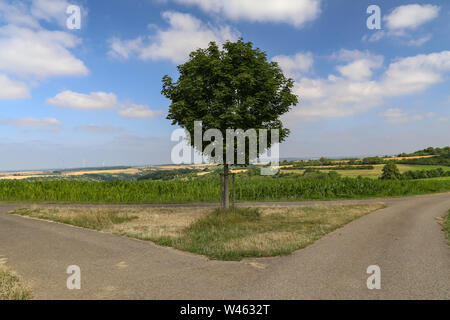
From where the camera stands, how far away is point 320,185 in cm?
2928

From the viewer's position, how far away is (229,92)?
1212 cm

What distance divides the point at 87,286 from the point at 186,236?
4.53m

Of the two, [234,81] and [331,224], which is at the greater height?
[234,81]

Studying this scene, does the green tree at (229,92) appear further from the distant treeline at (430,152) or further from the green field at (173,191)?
the distant treeline at (430,152)

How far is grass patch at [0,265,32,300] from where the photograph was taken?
15.7ft

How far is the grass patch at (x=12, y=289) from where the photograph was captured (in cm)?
479

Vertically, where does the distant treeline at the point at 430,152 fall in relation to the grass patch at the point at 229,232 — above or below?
above

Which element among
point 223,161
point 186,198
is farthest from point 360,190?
point 223,161

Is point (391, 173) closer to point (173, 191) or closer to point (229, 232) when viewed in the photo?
point (173, 191)

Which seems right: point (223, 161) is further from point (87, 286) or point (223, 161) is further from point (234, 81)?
point (87, 286)

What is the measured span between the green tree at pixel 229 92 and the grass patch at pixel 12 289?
831cm
